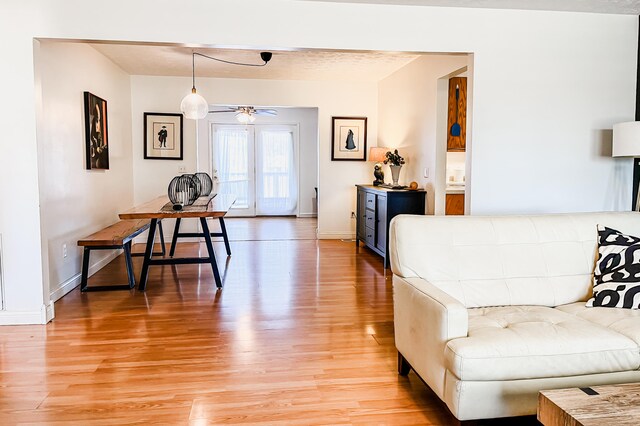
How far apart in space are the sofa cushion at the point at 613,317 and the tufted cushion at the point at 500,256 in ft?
0.45

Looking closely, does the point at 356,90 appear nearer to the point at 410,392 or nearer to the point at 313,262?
the point at 313,262

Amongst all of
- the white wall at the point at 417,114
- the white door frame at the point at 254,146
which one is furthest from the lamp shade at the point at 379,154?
the white door frame at the point at 254,146

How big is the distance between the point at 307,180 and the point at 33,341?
7.86 meters

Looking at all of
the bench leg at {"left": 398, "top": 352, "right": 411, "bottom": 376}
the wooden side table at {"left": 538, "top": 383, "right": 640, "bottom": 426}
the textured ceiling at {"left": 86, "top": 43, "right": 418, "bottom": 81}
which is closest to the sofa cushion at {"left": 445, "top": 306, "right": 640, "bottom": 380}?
the wooden side table at {"left": 538, "top": 383, "right": 640, "bottom": 426}

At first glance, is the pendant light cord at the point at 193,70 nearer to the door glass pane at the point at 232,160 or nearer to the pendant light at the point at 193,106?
the pendant light at the point at 193,106

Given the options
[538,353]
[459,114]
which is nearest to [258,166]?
[459,114]

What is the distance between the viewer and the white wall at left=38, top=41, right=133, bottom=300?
3.98 meters

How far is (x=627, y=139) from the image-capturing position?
3.45 m

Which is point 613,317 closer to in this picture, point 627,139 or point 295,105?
point 627,139

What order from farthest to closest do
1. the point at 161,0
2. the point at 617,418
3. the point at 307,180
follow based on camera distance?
the point at 307,180
the point at 161,0
the point at 617,418

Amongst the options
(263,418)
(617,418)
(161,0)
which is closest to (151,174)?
(161,0)

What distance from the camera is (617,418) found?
1.46 m

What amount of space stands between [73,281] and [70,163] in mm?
1119

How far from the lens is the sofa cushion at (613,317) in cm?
210
